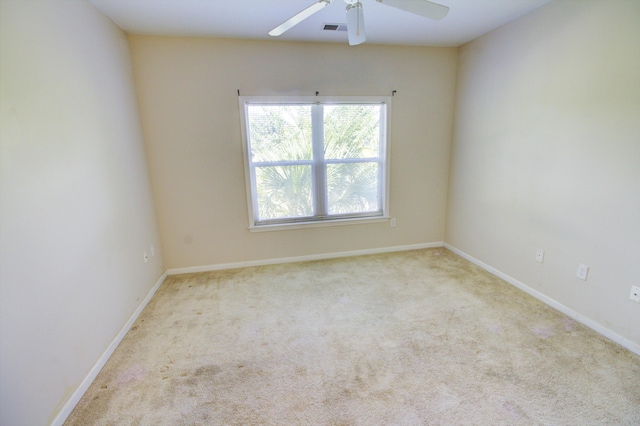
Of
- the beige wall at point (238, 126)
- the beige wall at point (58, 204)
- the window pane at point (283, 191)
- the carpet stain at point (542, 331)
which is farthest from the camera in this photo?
the window pane at point (283, 191)

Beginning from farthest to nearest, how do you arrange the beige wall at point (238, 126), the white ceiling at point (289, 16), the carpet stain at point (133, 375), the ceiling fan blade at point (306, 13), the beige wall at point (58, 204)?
the beige wall at point (238, 126) < the white ceiling at point (289, 16) < the carpet stain at point (133, 375) < the ceiling fan blade at point (306, 13) < the beige wall at point (58, 204)

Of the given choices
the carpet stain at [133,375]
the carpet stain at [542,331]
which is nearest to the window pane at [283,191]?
the carpet stain at [133,375]

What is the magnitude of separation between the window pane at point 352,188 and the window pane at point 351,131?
0.48 ft

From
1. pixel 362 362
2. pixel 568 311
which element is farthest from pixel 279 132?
pixel 568 311

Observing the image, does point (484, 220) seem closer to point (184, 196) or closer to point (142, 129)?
point (184, 196)

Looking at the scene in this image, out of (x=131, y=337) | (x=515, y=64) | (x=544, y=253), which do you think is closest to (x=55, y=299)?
(x=131, y=337)

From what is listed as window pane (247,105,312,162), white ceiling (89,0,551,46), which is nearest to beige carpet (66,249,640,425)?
window pane (247,105,312,162)

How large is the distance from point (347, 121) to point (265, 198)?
132 cm

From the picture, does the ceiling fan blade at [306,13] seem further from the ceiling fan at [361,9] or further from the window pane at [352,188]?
the window pane at [352,188]

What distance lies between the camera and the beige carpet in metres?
1.51

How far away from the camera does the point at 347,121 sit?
333 cm

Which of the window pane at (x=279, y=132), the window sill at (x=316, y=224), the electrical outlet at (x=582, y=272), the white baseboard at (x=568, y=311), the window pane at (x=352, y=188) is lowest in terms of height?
the white baseboard at (x=568, y=311)

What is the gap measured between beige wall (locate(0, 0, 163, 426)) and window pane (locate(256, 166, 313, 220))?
51.7 inches

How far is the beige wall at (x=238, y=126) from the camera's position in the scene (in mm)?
2850
